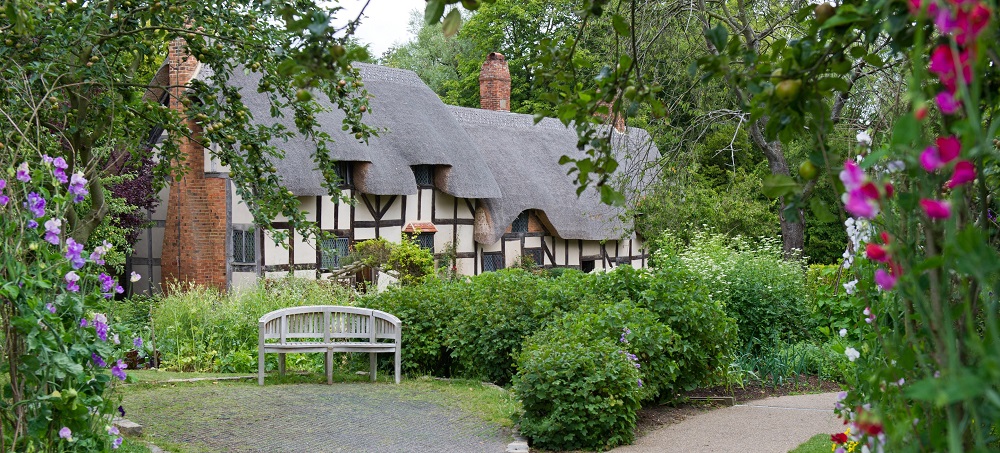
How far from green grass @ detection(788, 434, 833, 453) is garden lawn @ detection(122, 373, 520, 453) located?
204 centimetres

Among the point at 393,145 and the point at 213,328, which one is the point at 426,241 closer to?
the point at 393,145

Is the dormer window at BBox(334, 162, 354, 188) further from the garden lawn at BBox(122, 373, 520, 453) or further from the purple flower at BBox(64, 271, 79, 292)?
the purple flower at BBox(64, 271, 79, 292)

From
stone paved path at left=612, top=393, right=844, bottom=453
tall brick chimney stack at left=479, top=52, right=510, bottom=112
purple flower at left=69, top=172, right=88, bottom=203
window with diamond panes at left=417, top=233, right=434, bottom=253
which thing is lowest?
stone paved path at left=612, top=393, right=844, bottom=453

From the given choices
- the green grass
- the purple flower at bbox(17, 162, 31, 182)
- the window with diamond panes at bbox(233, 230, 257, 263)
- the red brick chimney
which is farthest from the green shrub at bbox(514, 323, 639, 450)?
the red brick chimney

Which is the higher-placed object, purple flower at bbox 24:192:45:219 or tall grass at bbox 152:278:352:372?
purple flower at bbox 24:192:45:219

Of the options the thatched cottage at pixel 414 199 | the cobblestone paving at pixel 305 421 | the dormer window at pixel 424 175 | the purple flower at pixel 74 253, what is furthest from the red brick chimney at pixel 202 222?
the purple flower at pixel 74 253

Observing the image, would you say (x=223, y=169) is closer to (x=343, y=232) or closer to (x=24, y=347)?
(x=343, y=232)

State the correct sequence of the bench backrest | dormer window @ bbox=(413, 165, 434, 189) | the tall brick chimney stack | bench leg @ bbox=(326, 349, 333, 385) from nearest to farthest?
bench leg @ bbox=(326, 349, 333, 385)
the bench backrest
dormer window @ bbox=(413, 165, 434, 189)
the tall brick chimney stack

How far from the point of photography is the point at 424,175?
18.2 meters

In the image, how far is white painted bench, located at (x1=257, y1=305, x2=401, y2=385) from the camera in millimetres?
9156

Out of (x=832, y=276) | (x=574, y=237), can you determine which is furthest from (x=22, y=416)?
(x=574, y=237)

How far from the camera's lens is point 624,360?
668 cm

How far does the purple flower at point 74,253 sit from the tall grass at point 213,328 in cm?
680

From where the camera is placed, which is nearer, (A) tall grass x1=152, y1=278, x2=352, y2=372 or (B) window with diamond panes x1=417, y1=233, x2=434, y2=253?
(A) tall grass x1=152, y1=278, x2=352, y2=372
